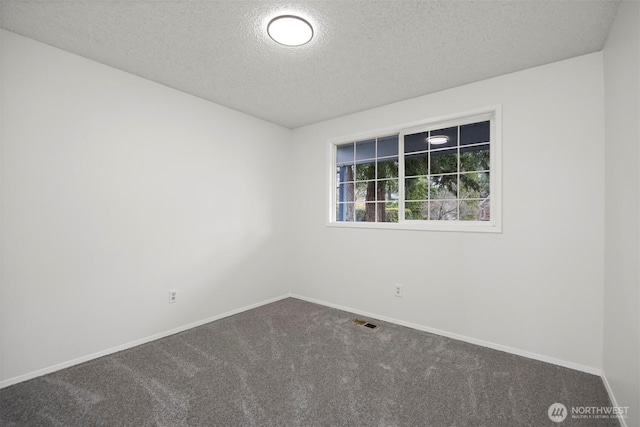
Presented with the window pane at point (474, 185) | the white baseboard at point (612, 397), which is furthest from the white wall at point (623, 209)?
the window pane at point (474, 185)

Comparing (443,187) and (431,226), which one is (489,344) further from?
(443,187)

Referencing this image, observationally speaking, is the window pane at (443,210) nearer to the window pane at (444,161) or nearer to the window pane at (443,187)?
the window pane at (443,187)

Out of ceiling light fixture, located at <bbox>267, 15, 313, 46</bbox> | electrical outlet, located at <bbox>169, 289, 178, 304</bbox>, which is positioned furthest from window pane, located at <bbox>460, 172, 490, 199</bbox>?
electrical outlet, located at <bbox>169, 289, 178, 304</bbox>

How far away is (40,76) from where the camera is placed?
2203 millimetres

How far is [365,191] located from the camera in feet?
12.6

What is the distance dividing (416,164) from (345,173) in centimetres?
101

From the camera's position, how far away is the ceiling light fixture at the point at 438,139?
124 inches

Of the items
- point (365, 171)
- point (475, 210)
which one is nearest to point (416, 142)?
point (365, 171)

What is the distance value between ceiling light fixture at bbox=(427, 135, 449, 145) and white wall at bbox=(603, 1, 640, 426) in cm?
124

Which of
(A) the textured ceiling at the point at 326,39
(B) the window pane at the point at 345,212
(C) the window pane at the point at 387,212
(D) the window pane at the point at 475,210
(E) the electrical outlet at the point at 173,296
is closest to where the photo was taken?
(A) the textured ceiling at the point at 326,39

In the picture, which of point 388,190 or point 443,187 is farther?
point 388,190

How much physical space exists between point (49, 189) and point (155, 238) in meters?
0.89

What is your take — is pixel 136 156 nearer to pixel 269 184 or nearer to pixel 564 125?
pixel 269 184

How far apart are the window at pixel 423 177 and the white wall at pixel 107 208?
1368 mm
